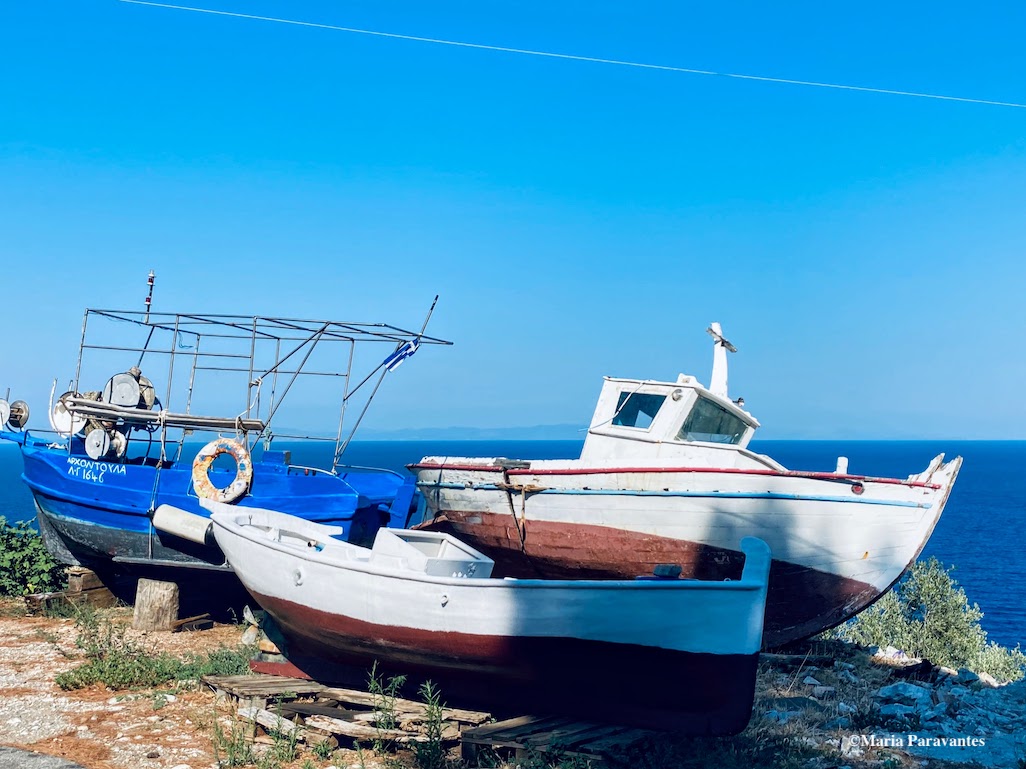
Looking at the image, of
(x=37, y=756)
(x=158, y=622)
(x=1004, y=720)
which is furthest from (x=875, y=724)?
(x=158, y=622)

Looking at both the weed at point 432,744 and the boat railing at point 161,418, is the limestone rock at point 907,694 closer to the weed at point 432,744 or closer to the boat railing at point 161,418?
the weed at point 432,744

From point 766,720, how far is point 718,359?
6.02 meters

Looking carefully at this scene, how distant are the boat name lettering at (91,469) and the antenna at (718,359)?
29.9ft

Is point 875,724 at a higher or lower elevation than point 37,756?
higher

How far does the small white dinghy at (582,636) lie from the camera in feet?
24.6

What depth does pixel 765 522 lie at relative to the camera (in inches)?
405

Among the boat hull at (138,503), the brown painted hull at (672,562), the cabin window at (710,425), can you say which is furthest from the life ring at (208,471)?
the cabin window at (710,425)

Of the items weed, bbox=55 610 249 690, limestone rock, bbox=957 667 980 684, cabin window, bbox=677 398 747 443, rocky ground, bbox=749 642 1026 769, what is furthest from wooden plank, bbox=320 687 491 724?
limestone rock, bbox=957 667 980 684

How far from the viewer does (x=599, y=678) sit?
25.2 feet

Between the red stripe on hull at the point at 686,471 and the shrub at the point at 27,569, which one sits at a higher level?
the red stripe on hull at the point at 686,471

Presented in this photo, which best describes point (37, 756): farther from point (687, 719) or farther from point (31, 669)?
point (687, 719)

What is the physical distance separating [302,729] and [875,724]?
5.65 m

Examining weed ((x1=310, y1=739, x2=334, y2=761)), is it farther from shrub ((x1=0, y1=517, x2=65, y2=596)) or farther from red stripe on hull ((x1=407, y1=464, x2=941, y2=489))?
shrub ((x1=0, y1=517, x2=65, y2=596))

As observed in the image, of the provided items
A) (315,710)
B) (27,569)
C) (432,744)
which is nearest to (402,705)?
(315,710)
